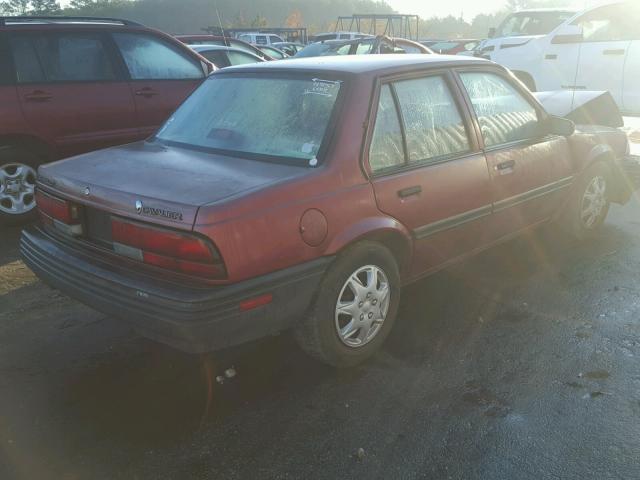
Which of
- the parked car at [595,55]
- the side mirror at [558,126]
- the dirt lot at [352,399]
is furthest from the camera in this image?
the parked car at [595,55]

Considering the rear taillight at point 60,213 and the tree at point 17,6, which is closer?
the rear taillight at point 60,213

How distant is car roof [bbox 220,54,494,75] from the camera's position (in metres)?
3.32

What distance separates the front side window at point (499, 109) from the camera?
3.85 m

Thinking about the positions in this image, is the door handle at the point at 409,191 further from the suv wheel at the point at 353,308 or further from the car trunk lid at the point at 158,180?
the car trunk lid at the point at 158,180

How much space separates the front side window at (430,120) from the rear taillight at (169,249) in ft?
4.44

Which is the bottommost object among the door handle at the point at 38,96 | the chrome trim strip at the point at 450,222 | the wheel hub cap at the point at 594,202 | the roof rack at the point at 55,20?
the wheel hub cap at the point at 594,202

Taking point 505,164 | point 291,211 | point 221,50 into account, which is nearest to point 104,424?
point 291,211

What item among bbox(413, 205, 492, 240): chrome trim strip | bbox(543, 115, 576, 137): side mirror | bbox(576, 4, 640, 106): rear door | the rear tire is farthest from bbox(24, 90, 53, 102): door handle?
bbox(576, 4, 640, 106): rear door

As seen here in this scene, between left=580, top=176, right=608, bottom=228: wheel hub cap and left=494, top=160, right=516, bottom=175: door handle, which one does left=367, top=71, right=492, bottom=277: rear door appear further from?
left=580, top=176, right=608, bottom=228: wheel hub cap

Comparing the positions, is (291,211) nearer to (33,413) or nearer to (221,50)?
(33,413)

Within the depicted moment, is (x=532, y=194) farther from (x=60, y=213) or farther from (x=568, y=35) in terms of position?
(x=568, y=35)

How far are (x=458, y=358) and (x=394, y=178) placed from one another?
1.06 m

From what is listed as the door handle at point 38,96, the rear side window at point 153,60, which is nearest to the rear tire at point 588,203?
the rear side window at point 153,60

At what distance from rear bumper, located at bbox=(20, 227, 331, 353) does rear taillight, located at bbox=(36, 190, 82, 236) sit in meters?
0.13
